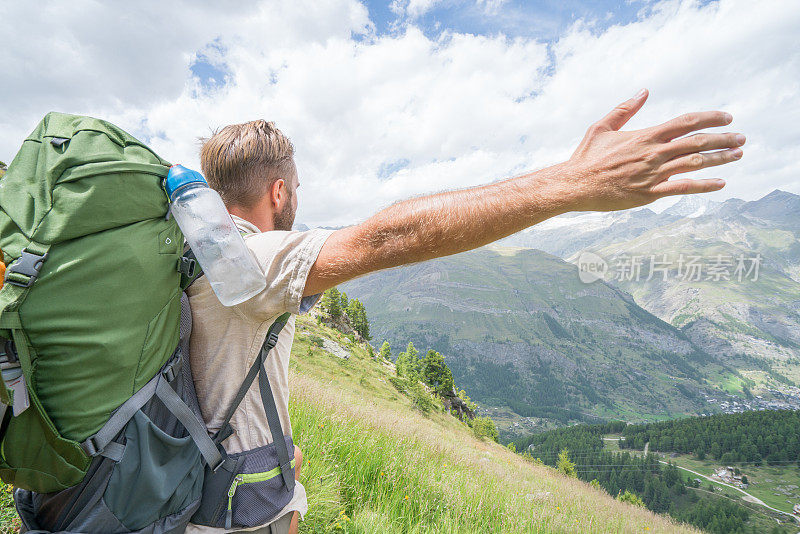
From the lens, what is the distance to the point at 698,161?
4.12 ft

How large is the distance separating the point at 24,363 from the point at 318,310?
50.0 metres

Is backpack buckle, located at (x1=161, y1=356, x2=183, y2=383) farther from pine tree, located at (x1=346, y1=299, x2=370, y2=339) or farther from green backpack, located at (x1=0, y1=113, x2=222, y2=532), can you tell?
pine tree, located at (x1=346, y1=299, x2=370, y2=339)

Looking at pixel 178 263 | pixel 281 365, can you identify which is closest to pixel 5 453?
pixel 178 263

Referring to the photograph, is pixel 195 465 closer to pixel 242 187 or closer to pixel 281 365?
pixel 281 365

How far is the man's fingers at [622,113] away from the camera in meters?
1.33

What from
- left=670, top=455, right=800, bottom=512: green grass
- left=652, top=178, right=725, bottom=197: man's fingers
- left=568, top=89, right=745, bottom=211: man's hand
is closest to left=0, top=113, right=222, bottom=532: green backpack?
left=568, top=89, right=745, bottom=211: man's hand

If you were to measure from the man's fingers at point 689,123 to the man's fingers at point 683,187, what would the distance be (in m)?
0.15

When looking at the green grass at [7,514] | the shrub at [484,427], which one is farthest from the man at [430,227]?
the shrub at [484,427]

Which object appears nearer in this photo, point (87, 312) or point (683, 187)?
point (87, 312)

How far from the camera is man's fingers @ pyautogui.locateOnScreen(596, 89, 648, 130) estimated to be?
1.33m

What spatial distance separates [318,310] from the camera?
4984 centimetres

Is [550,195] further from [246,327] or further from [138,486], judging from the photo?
[138,486]

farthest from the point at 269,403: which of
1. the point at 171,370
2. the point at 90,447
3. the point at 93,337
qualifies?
the point at 93,337

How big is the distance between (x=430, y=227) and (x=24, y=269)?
1.12m
